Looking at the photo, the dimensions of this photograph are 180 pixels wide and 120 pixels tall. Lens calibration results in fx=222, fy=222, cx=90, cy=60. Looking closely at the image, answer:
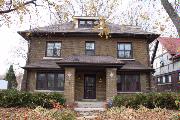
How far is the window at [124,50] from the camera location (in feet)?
72.7

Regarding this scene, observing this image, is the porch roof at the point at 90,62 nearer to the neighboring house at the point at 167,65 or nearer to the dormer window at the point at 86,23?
the dormer window at the point at 86,23

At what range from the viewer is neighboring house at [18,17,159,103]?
2106cm

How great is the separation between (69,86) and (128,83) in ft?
20.0

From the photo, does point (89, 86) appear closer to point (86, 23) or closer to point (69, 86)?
point (69, 86)

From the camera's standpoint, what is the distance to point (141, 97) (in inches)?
559

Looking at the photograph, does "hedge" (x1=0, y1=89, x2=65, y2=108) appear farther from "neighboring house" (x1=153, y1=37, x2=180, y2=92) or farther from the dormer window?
"neighboring house" (x1=153, y1=37, x2=180, y2=92)

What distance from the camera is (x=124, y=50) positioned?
22.2 meters

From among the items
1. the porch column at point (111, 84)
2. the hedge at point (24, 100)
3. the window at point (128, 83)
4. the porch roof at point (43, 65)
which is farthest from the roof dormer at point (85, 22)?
the hedge at point (24, 100)

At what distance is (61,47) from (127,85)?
293 inches

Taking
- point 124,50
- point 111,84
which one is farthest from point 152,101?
point 124,50

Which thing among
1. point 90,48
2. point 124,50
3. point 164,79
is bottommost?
point 164,79

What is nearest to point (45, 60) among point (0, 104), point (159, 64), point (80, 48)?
point (80, 48)

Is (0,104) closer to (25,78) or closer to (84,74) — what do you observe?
(25,78)

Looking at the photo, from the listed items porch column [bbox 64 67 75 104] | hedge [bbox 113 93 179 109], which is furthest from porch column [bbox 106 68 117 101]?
hedge [bbox 113 93 179 109]
